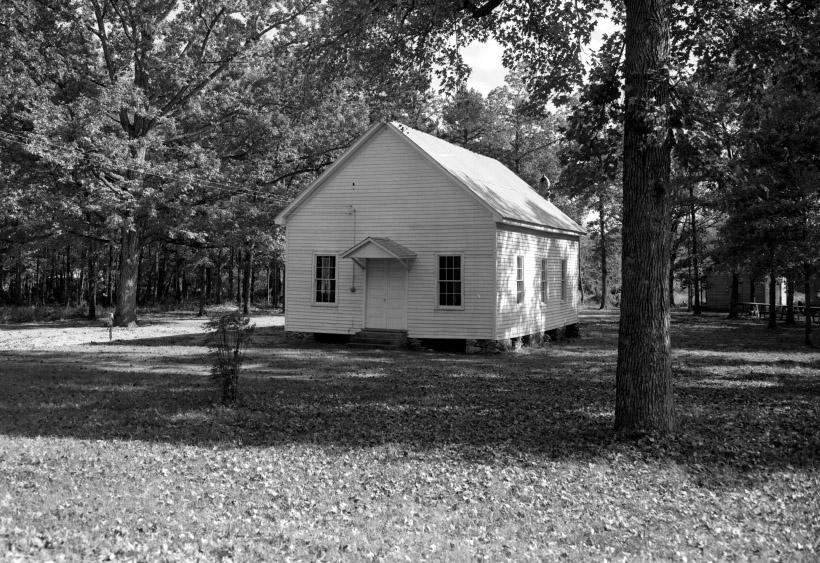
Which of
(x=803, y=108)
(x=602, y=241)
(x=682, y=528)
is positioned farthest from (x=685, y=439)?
(x=602, y=241)

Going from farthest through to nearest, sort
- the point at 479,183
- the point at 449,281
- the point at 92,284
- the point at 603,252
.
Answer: the point at 603,252
the point at 92,284
the point at 479,183
the point at 449,281

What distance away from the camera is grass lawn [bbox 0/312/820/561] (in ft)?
16.4

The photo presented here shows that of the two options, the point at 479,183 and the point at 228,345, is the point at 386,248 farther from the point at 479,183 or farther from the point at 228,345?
the point at 228,345

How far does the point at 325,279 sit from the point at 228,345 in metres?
10.5

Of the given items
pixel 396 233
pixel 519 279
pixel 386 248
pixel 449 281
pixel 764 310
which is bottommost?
pixel 764 310

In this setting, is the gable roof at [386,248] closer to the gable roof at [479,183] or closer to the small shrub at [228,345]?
the gable roof at [479,183]

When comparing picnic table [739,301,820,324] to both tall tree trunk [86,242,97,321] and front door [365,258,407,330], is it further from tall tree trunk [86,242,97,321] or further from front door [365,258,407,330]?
tall tree trunk [86,242,97,321]

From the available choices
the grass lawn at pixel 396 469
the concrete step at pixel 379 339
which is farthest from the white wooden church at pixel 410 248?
the grass lawn at pixel 396 469

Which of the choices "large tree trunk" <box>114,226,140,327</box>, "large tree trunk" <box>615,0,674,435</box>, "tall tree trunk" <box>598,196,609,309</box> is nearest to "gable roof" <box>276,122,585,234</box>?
"large tree trunk" <box>615,0,674,435</box>

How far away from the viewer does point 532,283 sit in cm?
2120

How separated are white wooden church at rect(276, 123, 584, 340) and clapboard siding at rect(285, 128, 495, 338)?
0.10ft

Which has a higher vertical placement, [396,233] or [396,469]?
[396,233]

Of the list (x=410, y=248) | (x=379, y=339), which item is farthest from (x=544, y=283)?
(x=379, y=339)

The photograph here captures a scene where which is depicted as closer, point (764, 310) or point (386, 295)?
point (386, 295)
